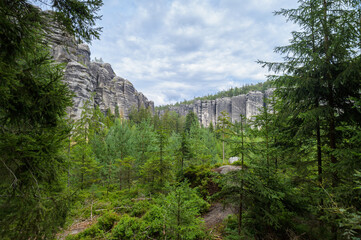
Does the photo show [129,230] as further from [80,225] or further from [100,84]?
[100,84]

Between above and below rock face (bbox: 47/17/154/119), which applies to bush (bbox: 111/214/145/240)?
below

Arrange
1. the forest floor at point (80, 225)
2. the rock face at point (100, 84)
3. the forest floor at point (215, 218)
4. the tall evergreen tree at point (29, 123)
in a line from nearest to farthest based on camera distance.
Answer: the tall evergreen tree at point (29, 123), the forest floor at point (215, 218), the forest floor at point (80, 225), the rock face at point (100, 84)

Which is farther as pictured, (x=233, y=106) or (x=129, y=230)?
(x=233, y=106)

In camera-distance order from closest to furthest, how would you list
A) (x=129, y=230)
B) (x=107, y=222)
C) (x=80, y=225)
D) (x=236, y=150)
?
(x=236, y=150)
(x=129, y=230)
(x=107, y=222)
(x=80, y=225)

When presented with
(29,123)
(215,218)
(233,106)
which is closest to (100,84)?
(29,123)

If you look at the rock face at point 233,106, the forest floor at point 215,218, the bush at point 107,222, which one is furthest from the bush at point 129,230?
the rock face at point 233,106

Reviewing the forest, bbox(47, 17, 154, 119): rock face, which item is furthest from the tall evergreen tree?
bbox(47, 17, 154, 119): rock face

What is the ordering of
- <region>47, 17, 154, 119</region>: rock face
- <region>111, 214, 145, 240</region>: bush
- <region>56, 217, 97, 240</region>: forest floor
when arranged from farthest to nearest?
<region>47, 17, 154, 119</region>: rock face → <region>56, 217, 97, 240</region>: forest floor → <region>111, 214, 145, 240</region>: bush

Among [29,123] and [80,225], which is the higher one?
[29,123]

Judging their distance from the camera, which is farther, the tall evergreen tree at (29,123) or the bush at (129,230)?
the bush at (129,230)

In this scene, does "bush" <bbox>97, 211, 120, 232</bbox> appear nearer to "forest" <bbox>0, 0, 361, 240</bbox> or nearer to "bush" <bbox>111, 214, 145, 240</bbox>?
"forest" <bbox>0, 0, 361, 240</bbox>

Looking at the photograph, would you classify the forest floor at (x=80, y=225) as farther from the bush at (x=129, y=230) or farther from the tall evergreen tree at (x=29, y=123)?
the tall evergreen tree at (x=29, y=123)

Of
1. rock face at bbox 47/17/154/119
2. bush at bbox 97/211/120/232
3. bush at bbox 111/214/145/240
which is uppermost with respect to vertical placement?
rock face at bbox 47/17/154/119

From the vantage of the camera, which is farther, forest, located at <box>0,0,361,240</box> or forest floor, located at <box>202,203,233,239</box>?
forest floor, located at <box>202,203,233,239</box>
